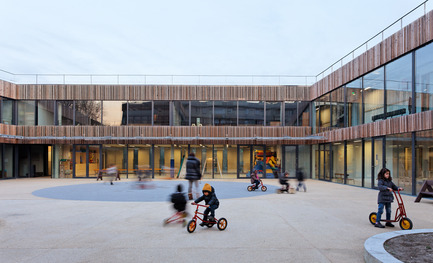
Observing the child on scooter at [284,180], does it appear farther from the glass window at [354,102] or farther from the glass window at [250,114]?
the glass window at [250,114]

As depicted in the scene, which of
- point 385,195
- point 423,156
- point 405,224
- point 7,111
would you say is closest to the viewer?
point 405,224

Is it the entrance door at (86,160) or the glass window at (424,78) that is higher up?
the glass window at (424,78)

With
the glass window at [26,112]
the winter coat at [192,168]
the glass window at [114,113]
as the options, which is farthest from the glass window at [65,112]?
the winter coat at [192,168]

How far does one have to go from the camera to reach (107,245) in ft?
20.8

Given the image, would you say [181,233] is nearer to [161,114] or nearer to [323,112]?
[323,112]

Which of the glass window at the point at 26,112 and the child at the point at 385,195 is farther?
the glass window at the point at 26,112

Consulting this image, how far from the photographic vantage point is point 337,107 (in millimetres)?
21859

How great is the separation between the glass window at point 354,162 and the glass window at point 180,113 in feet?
39.1

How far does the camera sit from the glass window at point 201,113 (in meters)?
25.9

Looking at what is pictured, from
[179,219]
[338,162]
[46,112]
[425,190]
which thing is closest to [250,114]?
[338,162]

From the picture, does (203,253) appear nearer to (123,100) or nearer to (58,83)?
(123,100)

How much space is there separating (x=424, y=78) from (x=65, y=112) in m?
23.8

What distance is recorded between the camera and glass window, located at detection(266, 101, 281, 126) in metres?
26.0

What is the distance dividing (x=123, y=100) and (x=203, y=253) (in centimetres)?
2182
